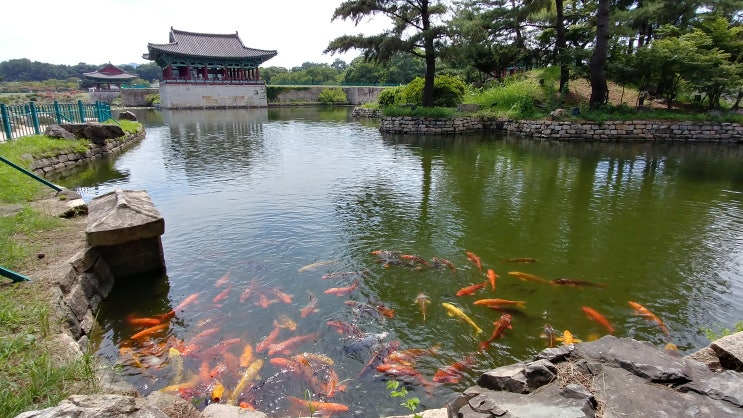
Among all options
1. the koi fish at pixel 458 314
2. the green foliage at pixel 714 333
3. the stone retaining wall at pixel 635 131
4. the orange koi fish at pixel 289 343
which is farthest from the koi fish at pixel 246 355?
the stone retaining wall at pixel 635 131

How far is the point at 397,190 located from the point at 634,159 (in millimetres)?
10883

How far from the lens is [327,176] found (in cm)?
1419

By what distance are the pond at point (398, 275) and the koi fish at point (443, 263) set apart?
0.14 feet

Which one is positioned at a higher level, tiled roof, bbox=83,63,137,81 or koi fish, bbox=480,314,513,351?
tiled roof, bbox=83,63,137,81

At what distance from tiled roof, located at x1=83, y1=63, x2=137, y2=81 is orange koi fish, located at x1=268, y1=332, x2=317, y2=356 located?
76529 mm

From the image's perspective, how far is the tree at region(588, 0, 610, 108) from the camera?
21.2m

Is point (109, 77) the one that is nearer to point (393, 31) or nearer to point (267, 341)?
point (393, 31)

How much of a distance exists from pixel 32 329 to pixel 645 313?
24.2 feet

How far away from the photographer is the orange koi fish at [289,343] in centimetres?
507

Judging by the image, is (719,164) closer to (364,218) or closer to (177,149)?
(364,218)

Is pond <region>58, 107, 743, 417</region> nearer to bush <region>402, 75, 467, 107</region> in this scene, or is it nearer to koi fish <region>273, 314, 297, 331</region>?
koi fish <region>273, 314, 297, 331</region>

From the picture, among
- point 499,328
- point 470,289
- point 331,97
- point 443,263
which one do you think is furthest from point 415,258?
point 331,97

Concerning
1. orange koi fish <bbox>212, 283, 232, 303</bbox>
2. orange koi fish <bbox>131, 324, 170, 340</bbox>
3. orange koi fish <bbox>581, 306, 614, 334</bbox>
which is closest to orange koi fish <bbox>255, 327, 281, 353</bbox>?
orange koi fish <bbox>212, 283, 232, 303</bbox>

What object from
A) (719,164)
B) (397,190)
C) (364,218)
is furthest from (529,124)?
(364,218)
